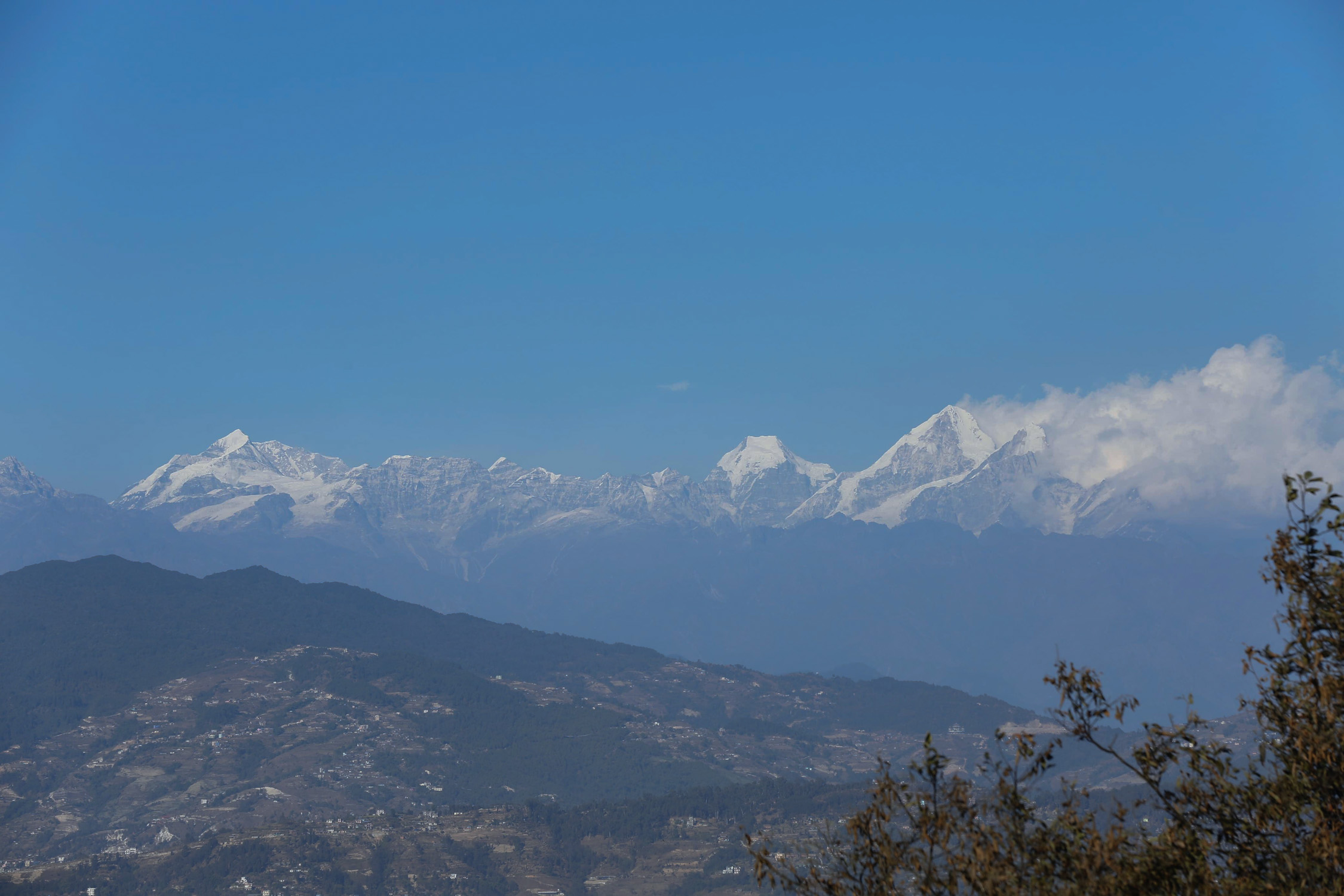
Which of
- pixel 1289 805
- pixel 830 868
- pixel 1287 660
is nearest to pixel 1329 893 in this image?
pixel 1289 805

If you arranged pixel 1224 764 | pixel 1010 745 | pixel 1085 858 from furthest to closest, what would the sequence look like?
pixel 1224 764 < pixel 1010 745 < pixel 1085 858

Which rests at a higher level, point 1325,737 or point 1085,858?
point 1325,737

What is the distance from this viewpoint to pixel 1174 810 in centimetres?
2759

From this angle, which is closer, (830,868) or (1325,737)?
(1325,737)

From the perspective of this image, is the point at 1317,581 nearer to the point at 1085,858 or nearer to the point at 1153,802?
the point at 1153,802

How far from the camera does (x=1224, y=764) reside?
27.7 meters

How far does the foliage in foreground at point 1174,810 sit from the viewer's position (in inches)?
945

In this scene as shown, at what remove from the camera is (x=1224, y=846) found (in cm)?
2881

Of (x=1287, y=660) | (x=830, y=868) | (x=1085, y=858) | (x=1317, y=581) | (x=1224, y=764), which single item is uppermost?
(x=1317, y=581)

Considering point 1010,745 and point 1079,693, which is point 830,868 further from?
point 1079,693

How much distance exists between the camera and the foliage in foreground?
24000 millimetres

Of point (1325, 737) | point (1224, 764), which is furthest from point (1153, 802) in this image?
point (1325, 737)

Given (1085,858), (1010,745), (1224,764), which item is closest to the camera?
(1085,858)

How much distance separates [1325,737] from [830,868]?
13.4 metres
